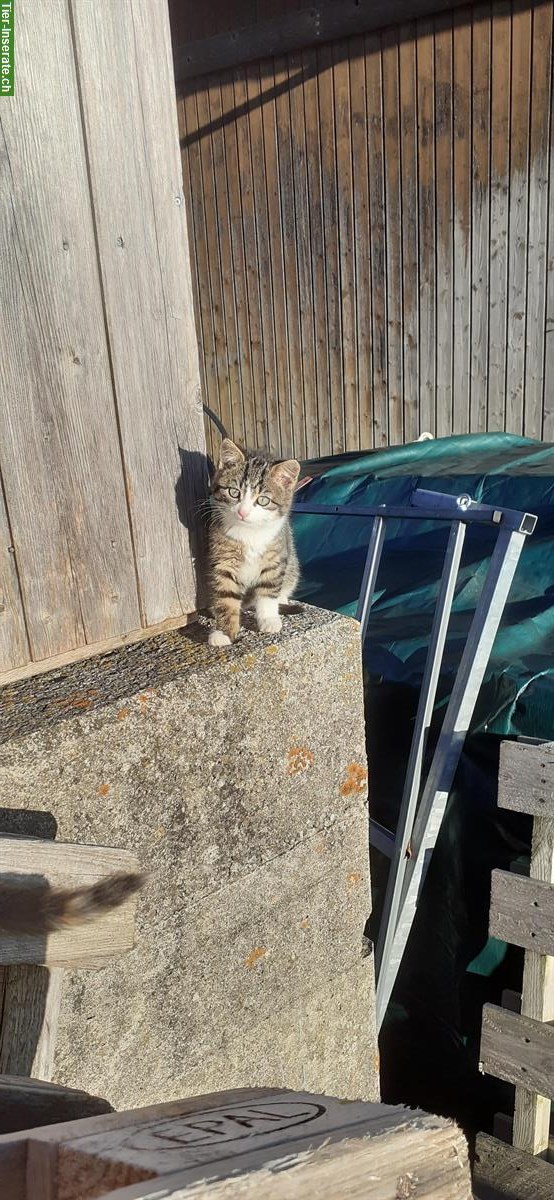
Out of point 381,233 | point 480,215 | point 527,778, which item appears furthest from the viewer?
point 381,233

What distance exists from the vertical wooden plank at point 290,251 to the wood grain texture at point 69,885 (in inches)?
287

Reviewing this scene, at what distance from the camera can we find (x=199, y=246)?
8.70 meters

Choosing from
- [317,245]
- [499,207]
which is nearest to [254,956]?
[499,207]

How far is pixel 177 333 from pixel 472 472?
3.52 m

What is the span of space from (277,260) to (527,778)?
6.26 m

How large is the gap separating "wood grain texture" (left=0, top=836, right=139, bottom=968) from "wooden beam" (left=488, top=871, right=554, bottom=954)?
211 cm

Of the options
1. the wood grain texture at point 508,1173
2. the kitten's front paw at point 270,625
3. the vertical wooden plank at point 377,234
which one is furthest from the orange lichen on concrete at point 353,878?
the vertical wooden plank at point 377,234

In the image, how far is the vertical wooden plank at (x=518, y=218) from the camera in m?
6.14

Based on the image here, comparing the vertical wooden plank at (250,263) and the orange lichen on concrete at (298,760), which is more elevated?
the vertical wooden plank at (250,263)

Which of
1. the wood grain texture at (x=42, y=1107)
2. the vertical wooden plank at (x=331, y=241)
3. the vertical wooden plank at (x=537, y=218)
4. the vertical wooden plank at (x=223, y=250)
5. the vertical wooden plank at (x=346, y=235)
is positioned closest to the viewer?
the wood grain texture at (x=42, y=1107)

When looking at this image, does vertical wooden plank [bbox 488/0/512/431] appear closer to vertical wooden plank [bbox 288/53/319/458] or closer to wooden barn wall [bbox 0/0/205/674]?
vertical wooden plank [bbox 288/53/319/458]

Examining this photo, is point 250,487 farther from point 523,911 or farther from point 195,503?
point 523,911

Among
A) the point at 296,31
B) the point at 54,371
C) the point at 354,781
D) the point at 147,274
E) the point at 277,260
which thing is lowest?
the point at 354,781

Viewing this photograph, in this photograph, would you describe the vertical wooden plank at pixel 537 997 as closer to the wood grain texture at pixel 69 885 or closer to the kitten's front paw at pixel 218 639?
the kitten's front paw at pixel 218 639
